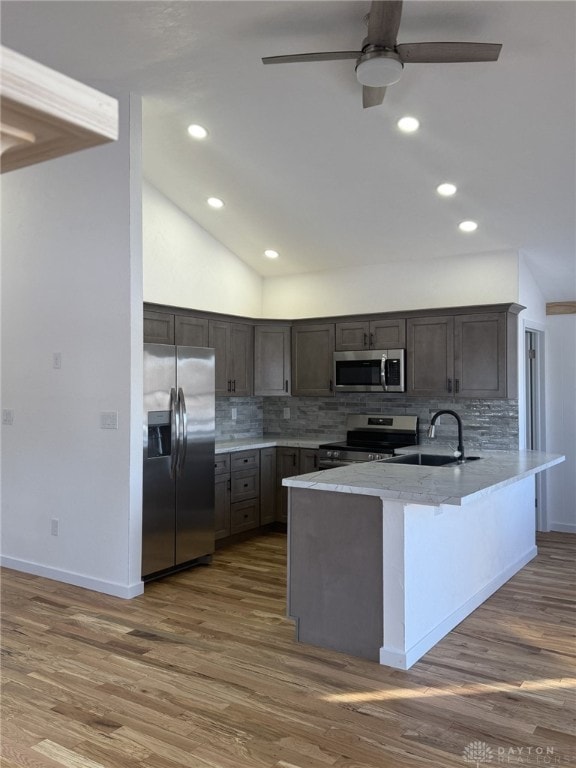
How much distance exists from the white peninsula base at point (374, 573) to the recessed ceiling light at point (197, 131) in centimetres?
276

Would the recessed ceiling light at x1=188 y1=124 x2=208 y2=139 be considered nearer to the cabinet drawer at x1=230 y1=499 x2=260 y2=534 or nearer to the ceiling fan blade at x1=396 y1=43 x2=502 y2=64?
the ceiling fan blade at x1=396 y1=43 x2=502 y2=64

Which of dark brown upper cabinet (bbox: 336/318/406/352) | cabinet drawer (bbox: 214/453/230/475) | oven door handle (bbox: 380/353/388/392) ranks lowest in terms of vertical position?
cabinet drawer (bbox: 214/453/230/475)

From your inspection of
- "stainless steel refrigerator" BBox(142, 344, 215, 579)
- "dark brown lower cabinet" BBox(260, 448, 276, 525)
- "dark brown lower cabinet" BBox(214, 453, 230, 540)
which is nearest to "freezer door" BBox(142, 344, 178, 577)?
"stainless steel refrigerator" BBox(142, 344, 215, 579)

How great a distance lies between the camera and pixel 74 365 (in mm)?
4730

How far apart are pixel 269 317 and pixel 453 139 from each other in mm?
3363

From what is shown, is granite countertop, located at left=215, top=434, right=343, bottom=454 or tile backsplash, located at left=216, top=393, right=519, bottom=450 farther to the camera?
granite countertop, located at left=215, top=434, right=343, bottom=454

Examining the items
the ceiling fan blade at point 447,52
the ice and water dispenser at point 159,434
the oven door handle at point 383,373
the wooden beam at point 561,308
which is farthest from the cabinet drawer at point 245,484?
the ceiling fan blade at point 447,52

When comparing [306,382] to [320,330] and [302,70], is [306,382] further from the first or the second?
[302,70]

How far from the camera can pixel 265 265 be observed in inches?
273

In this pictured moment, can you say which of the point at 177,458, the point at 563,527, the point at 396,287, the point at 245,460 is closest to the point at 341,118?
the point at 396,287

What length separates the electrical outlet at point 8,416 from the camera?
17.1 ft

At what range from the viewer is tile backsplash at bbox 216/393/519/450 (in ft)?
19.0

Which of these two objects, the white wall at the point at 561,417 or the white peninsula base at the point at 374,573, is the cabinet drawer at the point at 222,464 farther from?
the white wall at the point at 561,417

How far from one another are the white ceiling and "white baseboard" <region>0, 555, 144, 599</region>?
3.32m
